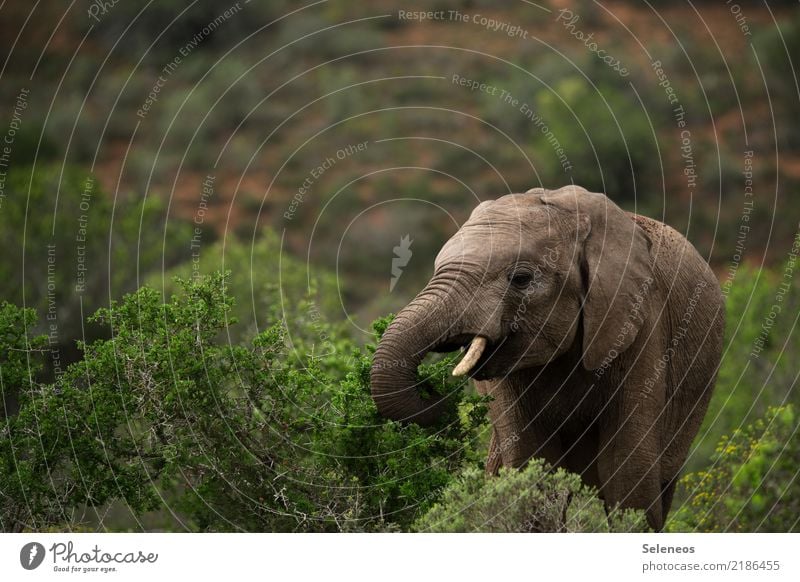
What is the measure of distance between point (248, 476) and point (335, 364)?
3650mm

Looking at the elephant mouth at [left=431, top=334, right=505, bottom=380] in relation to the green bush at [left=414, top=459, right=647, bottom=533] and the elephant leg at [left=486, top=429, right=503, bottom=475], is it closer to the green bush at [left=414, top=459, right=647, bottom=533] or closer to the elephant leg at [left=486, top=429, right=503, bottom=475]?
the green bush at [left=414, top=459, right=647, bottom=533]

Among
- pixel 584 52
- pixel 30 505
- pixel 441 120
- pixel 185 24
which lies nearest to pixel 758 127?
pixel 584 52

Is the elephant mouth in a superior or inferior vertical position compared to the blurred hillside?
superior

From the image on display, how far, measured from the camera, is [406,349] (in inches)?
448

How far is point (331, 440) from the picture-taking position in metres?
13.9

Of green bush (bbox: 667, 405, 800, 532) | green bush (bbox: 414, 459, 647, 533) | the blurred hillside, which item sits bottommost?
the blurred hillside

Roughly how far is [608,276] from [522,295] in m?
0.87

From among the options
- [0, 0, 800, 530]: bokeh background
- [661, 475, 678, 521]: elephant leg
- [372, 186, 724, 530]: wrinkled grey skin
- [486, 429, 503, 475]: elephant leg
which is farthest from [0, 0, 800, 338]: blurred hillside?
[372, 186, 724, 530]: wrinkled grey skin

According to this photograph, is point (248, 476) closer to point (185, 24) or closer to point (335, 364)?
point (335, 364)

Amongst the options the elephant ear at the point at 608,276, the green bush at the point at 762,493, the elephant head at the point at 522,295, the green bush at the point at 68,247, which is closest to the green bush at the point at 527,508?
the elephant head at the point at 522,295

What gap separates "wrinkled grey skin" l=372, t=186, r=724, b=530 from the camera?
38.4 ft

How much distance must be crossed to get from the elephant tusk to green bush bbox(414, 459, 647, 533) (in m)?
1.26

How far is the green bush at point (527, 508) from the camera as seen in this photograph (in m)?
12.2

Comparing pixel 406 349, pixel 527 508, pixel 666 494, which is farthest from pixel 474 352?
pixel 666 494
